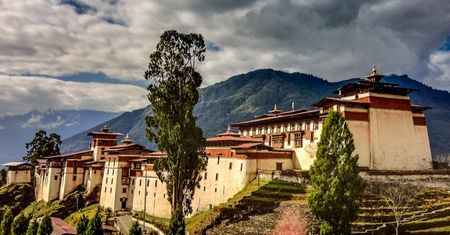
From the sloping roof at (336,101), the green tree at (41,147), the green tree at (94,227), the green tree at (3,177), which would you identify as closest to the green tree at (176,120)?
the green tree at (94,227)

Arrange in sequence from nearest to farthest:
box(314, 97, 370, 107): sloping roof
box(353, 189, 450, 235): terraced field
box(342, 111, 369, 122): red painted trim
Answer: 1. box(353, 189, 450, 235): terraced field
2. box(342, 111, 369, 122): red painted trim
3. box(314, 97, 370, 107): sloping roof

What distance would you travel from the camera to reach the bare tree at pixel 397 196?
131 feet

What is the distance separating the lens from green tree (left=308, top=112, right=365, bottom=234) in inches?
1292

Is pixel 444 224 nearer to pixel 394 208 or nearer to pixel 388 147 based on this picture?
pixel 394 208

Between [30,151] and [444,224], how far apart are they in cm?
9299

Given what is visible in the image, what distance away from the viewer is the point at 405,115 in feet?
188

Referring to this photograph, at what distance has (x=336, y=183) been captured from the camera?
3312 cm

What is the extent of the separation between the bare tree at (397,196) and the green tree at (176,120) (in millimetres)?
19237

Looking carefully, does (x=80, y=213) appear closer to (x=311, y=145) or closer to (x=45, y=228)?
Result: (x=45, y=228)

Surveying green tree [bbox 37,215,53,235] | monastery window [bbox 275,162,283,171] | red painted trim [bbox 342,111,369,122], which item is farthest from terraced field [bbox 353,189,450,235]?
green tree [bbox 37,215,53,235]

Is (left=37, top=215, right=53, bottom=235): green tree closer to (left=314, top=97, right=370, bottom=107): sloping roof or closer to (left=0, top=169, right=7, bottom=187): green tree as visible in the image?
(left=314, top=97, right=370, bottom=107): sloping roof

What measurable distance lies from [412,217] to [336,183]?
11.6 metres

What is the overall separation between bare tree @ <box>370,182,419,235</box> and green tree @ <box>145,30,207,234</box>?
1924cm

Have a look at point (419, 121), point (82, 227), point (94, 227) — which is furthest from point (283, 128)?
point (82, 227)
